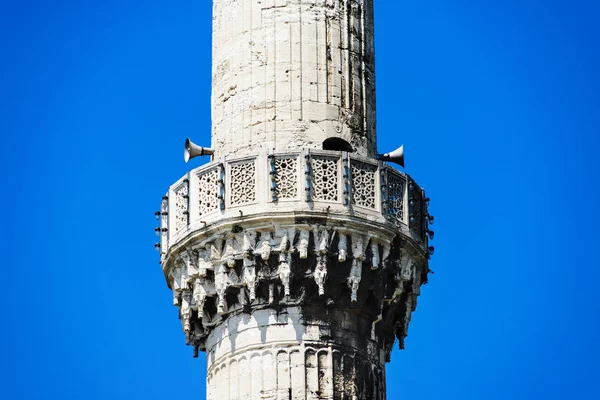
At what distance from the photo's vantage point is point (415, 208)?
32844 mm

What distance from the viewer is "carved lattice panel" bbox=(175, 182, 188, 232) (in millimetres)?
32406

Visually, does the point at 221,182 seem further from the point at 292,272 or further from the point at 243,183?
the point at 292,272

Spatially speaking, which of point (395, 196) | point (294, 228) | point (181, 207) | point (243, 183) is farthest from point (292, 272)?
A: point (181, 207)

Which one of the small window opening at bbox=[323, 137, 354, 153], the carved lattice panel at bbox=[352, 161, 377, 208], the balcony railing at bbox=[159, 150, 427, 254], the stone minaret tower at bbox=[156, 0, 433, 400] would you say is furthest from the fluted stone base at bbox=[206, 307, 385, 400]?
the small window opening at bbox=[323, 137, 354, 153]

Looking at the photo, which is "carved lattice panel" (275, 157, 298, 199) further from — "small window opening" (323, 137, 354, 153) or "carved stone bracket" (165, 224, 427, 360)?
"small window opening" (323, 137, 354, 153)

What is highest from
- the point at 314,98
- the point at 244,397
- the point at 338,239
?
the point at 314,98

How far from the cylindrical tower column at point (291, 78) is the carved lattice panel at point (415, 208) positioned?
0.87 m

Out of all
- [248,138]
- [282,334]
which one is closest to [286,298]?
[282,334]

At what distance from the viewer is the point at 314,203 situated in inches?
1240

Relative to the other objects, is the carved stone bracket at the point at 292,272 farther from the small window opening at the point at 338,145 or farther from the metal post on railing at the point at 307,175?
the small window opening at the point at 338,145

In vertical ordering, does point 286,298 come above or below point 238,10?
below

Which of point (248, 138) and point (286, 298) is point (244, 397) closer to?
point (286, 298)

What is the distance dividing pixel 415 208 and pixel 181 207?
3.45 meters

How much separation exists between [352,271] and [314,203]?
3.79ft
